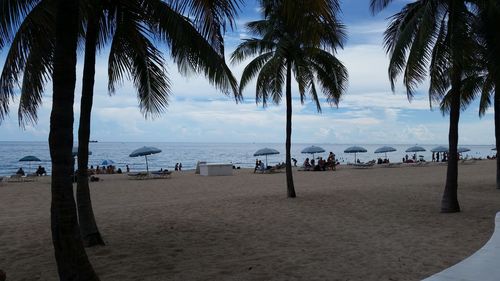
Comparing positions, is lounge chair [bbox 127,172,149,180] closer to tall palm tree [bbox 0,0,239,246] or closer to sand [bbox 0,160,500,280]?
sand [bbox 0,160,500,280]

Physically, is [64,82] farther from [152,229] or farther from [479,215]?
[479,215]

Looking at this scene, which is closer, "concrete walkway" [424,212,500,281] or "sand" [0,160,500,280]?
"concrete walkway" [424,212,500,281]

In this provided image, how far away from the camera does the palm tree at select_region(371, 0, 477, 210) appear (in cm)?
970

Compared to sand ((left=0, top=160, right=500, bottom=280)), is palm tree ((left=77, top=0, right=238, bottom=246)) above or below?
above

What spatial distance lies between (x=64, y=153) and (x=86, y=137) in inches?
122

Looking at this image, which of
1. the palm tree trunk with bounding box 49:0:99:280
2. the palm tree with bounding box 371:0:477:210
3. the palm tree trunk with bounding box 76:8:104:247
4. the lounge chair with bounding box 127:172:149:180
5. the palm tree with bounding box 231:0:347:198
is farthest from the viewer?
the lounge chair with bounding box 127:172:149:180

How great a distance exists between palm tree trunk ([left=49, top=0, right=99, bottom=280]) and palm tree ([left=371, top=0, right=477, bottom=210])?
24.2 feet

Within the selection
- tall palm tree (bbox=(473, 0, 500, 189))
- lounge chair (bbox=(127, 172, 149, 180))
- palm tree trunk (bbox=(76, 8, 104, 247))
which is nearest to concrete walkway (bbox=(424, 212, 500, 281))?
palm tree trunk (bbox=(76, 8, 104, 247))

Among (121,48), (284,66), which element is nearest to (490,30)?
(284,66)

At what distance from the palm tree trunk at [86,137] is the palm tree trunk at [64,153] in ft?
8.64

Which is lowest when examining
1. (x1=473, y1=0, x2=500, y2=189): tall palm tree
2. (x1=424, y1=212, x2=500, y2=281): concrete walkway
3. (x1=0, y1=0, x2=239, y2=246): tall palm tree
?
(x1=424, y1=212, x2=500, y2=281): concrete walkway

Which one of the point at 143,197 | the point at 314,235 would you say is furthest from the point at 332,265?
the point at 143,197

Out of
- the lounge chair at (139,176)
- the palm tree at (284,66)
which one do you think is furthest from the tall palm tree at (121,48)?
the lounge chair at (139,176)

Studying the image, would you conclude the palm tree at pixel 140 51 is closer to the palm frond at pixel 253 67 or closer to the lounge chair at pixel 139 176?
the palm frond at pixel 253 67
